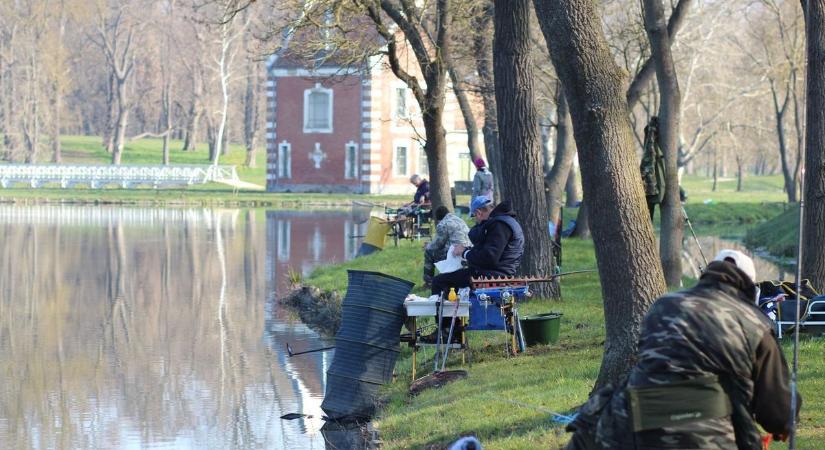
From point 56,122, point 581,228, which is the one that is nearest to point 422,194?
point 581,228

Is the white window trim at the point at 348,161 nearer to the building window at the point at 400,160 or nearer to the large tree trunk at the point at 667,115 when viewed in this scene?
the building window at the point at 400,160

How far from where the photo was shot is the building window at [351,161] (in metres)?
70.6

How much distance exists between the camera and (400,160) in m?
71.6

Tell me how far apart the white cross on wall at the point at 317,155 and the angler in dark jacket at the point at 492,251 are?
185ft

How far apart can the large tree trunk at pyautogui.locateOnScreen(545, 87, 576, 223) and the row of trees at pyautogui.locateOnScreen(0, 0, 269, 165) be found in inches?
1759

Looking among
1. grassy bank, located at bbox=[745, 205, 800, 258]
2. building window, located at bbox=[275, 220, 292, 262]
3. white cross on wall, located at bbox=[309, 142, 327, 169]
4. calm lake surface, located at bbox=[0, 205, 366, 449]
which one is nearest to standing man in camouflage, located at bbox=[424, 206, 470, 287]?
calm lake surface, located at bbox=[0, 205, 366, 449]

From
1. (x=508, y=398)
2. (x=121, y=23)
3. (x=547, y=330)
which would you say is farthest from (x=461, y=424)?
(x=121, y=23)

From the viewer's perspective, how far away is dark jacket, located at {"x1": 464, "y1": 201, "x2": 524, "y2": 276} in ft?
46.6

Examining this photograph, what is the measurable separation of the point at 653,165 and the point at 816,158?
1903 mm

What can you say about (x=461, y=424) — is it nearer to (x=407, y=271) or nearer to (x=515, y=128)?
(x=515, y=128)

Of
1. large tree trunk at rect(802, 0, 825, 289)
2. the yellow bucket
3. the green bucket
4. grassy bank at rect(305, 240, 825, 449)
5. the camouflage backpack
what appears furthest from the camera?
the yellow bucket

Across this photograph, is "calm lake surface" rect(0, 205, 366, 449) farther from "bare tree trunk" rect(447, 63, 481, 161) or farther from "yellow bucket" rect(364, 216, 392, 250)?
"bare tree trunk" rect(447, 63, 481, 161)

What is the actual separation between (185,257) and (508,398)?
70.2 ft

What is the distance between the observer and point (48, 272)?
27.4 metres
